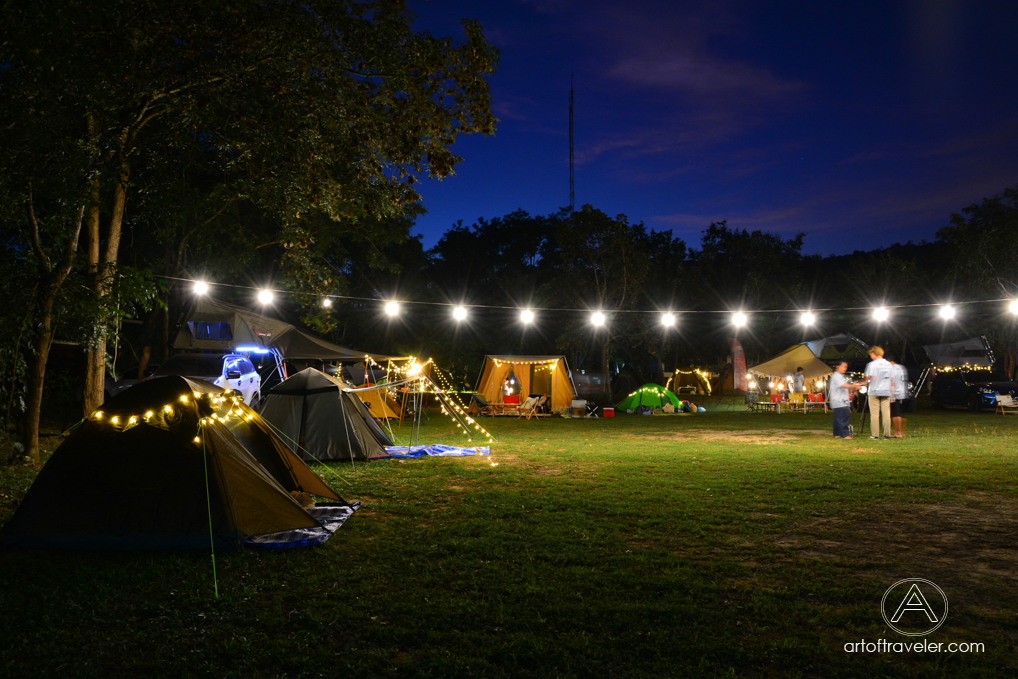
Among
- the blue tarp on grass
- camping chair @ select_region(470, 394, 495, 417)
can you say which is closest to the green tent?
camping chair @ select_region(470, 394, 495, 417)

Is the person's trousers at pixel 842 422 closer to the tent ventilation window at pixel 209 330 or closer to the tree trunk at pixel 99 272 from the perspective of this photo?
the tree trunk at pixel 99 272

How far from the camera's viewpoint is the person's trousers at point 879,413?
12203mm

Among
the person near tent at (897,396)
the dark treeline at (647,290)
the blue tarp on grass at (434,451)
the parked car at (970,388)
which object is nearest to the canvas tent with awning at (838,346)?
the dark treeline at (647,290)

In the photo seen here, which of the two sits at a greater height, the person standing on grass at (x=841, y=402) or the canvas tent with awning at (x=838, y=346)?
the canvas tent with awning at (x=838, y=346)

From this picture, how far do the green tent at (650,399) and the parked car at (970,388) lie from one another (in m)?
8.68

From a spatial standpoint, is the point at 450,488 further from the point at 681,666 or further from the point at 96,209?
the point at 96,209

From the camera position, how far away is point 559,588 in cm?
413

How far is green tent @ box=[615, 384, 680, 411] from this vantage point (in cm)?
2123

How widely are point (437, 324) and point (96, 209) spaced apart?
19.0 m

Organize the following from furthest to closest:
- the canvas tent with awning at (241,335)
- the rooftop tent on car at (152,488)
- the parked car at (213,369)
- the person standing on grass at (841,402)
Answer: the canvas tent with awning at (241,335), the parked car at (213,369), the person standing on grass at (841,402), the rooftop tent on car at (152,488)

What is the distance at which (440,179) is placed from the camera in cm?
1090

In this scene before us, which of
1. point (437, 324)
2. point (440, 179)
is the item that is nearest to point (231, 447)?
point (440, 179)

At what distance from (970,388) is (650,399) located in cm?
997

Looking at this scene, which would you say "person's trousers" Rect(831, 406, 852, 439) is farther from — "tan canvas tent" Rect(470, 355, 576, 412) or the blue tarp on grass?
"tan canvas tent" Rect(470, 355, 576, 412)
